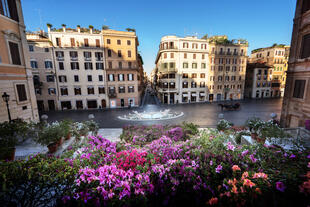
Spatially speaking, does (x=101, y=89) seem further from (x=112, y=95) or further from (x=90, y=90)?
(x=112, y=95)

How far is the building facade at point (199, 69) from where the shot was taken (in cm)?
3185

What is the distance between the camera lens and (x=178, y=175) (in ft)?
10.5

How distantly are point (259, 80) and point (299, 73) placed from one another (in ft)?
113

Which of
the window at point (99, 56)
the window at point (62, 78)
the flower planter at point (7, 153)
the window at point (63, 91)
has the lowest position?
the flower planter at point (7, 153)

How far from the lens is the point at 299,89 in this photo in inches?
494

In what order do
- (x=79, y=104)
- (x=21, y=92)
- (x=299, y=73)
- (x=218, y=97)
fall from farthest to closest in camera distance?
(x=218, y=97)
(x=79, y=104)
(x=299, y=73)
(x=21, y=92)

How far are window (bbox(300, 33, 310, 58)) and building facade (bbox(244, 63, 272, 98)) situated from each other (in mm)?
32473

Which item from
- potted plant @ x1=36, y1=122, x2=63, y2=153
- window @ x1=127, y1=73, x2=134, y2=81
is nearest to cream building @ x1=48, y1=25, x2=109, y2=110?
window @ x1=127, y1=73, x2=134, y2=81

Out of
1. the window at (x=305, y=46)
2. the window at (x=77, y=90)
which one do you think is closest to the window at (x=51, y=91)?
the window at (x=77, y=90)

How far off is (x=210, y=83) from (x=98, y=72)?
27.7 metres

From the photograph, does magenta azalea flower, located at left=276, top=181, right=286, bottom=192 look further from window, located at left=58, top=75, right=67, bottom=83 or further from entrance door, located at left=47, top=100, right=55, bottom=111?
entrance door, located at left=47, top=100, right=55, bottom=111

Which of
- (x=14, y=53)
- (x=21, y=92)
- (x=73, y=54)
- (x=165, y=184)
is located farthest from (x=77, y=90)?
(x=165, y=184)

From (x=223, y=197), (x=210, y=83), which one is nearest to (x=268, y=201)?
(x=223, y=197)

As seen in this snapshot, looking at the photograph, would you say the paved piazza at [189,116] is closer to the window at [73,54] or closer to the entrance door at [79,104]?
the entrance door at [79,104]
